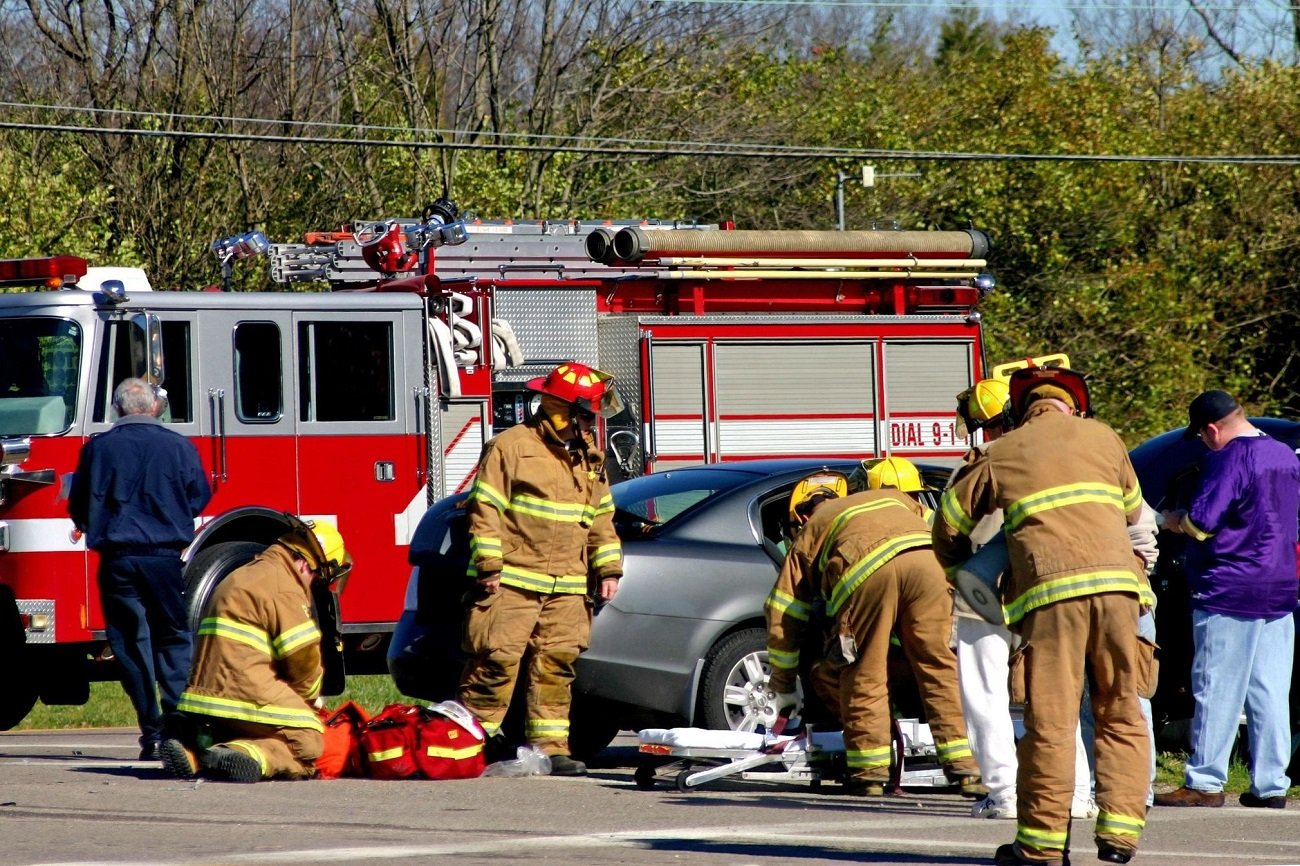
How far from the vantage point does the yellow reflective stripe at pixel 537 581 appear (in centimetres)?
824

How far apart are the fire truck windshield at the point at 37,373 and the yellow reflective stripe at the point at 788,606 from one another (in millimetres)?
4894

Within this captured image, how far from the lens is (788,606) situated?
750cm

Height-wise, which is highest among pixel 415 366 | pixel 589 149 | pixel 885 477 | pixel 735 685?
pixel 589 149

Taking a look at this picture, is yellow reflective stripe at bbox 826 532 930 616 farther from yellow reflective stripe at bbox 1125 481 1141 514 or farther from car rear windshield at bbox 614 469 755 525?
yellow reflective stripe at bbox 1125 481 1141 514

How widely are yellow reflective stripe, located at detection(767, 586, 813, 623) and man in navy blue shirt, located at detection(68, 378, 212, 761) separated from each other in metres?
3.06

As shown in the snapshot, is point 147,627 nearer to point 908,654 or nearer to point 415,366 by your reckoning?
point 415,366

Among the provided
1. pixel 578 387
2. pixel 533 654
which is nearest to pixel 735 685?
pixel 533 654

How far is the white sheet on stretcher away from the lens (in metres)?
7.68

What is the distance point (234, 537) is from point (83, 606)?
107 centimetres

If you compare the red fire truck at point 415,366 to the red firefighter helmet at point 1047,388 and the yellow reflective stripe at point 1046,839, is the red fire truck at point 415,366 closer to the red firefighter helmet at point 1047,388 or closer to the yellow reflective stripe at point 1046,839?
the red firefighter helmet at point 1047,388

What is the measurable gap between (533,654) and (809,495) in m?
1.38

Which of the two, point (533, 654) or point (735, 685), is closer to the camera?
point (533, 654)

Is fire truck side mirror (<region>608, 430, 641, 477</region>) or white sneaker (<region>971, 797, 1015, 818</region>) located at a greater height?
fire truck side mirror (<region>608, 430, 641, 477</region>)

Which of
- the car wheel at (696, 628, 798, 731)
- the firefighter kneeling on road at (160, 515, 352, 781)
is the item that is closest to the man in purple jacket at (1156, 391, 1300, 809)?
the car wheel at (696, 628, 798, 731)
